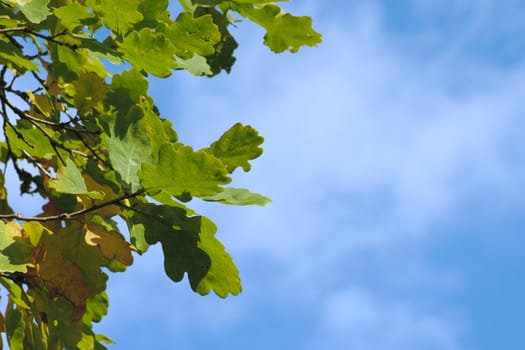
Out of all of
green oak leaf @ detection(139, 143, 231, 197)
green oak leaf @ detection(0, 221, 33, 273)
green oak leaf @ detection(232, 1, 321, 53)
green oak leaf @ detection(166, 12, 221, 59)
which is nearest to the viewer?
green oak leaf @ detection(139, 143, 231, 197)

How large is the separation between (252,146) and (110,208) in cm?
44

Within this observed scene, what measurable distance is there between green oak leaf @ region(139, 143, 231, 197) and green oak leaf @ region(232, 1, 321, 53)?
1.08m

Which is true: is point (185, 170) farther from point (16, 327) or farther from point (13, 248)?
point (16, 327)

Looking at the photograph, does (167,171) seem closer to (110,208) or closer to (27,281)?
(110,208)

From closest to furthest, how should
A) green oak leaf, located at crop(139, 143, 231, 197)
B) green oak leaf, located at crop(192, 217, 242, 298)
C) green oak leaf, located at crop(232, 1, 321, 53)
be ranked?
green oak leaf, located at crop(139, 143, 231, 197)
green oak leaf, located at crop(192, 217, 242, 298)
green oak leaf, located at crop(232, 1, 321, 53)

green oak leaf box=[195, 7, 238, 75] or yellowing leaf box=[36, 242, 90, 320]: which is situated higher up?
green oak leaf box=[195, 7, 238, 75]

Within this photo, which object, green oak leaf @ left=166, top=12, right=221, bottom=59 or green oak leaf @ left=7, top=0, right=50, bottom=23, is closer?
green oak leaf @ left=7, top=0, right=50, bottom=23

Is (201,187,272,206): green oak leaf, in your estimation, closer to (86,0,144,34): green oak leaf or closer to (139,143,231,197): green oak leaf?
(139,143,231,197): green oak leaf

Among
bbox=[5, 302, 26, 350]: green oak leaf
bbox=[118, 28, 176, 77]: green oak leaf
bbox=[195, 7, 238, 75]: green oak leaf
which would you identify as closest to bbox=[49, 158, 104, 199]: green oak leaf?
bbox=[118, 28, 176, 77]: green oak leaf

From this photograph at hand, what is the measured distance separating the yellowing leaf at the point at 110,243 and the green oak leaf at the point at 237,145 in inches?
14.2

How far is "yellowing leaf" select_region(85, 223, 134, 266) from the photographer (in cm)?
216

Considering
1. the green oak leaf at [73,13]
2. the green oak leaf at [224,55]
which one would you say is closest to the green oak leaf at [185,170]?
the green oak leaf at [73,13]

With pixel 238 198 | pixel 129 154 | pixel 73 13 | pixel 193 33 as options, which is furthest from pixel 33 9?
pixel 238 198

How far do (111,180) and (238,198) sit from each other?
0.37 m
